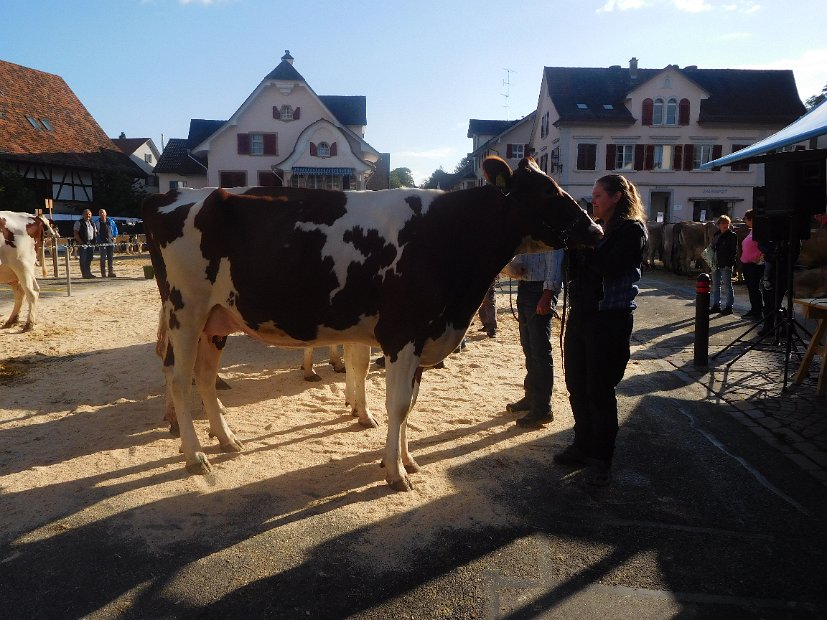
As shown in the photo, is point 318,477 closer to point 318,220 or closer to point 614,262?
point 318,220

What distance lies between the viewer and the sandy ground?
396 centimetres

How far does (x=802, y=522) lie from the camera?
12.7ft

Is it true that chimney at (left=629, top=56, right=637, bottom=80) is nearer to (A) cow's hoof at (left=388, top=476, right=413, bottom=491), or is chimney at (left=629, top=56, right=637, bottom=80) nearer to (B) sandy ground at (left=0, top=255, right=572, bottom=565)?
(B) sandy ground at (left=0, top=255, right=572, bottom=565)

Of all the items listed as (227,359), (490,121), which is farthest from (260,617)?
(490,121)

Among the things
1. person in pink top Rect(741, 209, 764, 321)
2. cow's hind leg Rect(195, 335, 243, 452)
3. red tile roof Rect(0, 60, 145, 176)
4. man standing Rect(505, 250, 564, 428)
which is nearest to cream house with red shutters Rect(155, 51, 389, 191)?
red tile roof Rect(0, 60, 145, 176)

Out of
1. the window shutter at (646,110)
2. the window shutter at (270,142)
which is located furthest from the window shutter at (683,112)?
the window shutter at (270,142)

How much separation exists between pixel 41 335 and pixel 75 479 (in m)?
6.30

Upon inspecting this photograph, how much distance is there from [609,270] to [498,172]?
39.8 inches

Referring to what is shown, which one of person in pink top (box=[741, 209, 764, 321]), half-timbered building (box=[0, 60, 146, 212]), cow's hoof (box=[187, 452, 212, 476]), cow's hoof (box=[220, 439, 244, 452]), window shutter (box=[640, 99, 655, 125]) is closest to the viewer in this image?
cow's hoof (box=[187, 452, 212, 476])

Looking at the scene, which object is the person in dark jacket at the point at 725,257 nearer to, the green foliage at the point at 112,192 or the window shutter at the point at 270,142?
the window shutter at the point at 270,142

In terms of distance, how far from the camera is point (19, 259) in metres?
10.4

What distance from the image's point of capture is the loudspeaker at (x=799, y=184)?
706cm

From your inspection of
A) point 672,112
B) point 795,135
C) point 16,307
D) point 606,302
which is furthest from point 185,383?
point 672,112

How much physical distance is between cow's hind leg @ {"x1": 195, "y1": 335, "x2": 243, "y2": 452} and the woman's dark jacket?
2.87m
